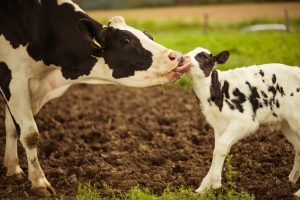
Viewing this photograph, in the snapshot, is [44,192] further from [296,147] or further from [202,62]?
[296,147]

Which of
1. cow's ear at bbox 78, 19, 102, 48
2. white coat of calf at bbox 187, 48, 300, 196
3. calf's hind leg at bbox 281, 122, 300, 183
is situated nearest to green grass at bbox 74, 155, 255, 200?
white coat of calf at bbox 187, 48, 300, 196

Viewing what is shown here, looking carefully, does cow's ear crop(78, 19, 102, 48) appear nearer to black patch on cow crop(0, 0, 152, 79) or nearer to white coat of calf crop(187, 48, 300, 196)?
black patch on cow crop(0, 0, 152, 79)

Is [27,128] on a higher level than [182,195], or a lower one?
higher

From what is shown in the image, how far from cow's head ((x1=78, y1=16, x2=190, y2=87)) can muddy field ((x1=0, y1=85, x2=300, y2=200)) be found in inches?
13.5

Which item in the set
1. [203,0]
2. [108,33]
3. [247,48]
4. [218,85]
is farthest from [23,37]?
[203,0]

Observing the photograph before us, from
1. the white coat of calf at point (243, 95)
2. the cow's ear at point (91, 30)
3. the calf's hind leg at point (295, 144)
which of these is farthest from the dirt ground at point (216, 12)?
the white coat of calf at point (243, 95)

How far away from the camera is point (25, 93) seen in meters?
6.39

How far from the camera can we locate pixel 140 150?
7.73 m

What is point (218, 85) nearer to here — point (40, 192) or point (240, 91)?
point (240, 91)

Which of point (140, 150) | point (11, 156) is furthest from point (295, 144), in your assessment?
point (11, 156)

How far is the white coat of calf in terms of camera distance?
577 cm

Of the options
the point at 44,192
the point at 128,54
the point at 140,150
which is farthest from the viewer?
the point at 140,150

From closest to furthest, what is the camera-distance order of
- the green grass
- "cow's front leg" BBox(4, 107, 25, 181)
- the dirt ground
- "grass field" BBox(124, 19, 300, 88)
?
the green grass, "cow's front leg" BBox(4, 107, 25, 181), "grass field" BBox(124, 19, 300, 88), the dirt ground

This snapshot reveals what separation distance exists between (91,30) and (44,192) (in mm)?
1794
